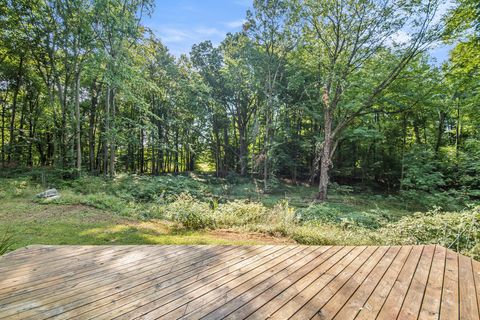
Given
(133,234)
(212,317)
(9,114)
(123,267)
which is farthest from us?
(9,114)

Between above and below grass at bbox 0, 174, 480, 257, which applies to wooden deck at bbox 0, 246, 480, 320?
above

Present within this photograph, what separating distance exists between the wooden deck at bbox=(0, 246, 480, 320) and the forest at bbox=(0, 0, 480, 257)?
64.8 inches

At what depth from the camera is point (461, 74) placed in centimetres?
730

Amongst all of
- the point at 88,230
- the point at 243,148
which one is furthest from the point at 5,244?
the point at 243,148

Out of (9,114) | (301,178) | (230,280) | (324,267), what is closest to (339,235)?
(324,267)

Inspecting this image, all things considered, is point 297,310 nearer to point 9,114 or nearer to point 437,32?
point 437,32

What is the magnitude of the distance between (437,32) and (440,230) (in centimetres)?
870

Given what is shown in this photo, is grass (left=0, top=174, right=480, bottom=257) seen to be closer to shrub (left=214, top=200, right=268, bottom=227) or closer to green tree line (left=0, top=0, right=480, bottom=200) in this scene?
shrub (left=214, top=200, right=268, bottom=227)

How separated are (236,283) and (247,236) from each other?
2.66 metres

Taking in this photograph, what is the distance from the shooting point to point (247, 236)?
4.54 meters

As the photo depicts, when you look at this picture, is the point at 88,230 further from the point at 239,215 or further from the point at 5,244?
the point at 239,215

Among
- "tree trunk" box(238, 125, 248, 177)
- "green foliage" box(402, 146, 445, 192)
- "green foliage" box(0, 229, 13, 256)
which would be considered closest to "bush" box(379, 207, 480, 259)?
"green foliage" box(0, 229, 13, 256)

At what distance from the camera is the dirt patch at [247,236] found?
14.1 feet

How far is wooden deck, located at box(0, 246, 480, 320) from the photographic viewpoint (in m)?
1.57
